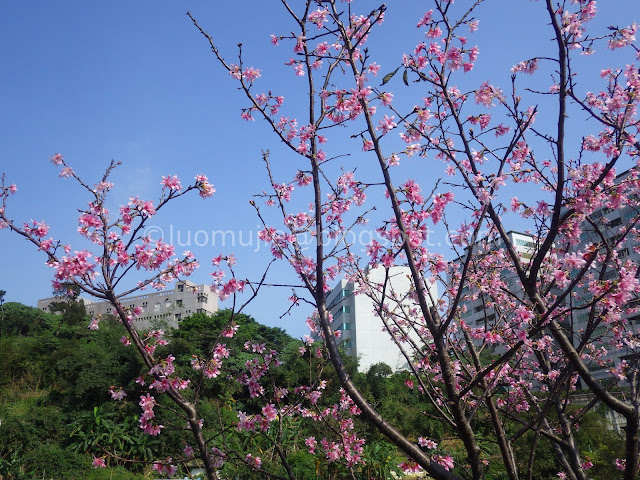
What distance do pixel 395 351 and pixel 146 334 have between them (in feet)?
114

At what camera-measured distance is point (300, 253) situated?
9.66ft

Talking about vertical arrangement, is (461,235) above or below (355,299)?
below

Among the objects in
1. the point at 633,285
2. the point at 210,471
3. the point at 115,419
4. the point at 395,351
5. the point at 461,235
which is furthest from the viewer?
the point at 395,351

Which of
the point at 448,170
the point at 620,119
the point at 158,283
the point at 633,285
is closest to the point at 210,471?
the point at 158,283

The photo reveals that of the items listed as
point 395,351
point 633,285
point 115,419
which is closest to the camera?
point 633,285

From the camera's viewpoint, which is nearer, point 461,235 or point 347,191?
point 461,235

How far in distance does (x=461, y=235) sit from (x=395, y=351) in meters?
35.1

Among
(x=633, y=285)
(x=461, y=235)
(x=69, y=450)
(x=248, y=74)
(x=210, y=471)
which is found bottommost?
(x=69, y=450)

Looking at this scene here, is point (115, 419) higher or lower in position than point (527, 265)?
lower

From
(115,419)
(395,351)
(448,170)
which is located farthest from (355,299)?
(448,170)

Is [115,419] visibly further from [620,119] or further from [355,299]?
[355,299]

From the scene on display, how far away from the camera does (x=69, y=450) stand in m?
9.62

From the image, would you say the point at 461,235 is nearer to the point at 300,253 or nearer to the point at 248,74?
the point at 300,253

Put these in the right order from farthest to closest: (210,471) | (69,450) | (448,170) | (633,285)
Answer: (69,450) → (448,170) → (210,471) → (633,285)
